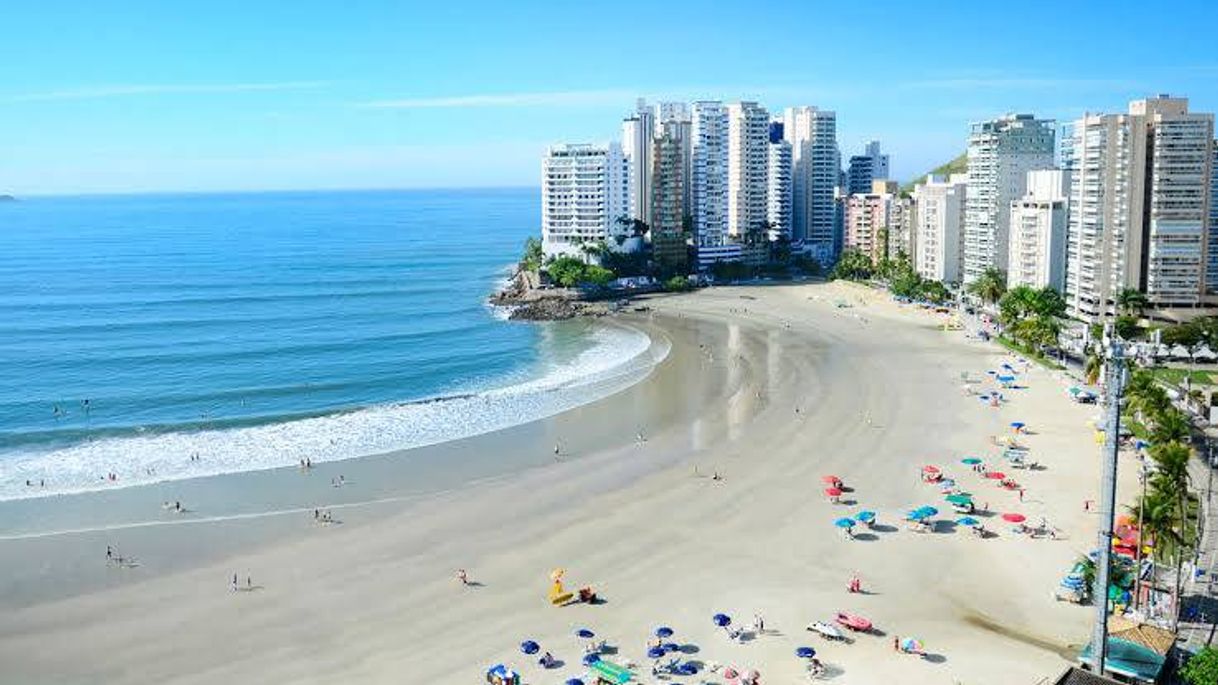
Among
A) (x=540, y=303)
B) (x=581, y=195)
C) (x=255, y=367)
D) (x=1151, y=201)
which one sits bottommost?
(x=255, y=367)

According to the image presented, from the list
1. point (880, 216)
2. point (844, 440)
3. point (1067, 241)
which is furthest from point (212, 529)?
point (880, 216)

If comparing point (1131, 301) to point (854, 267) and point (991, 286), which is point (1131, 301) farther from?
point (854, 267)

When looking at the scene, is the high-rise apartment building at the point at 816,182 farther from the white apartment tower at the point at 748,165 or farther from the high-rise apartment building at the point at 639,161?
the high-rise apartment building at the point at 639,161

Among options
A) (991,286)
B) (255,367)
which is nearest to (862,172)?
(991,286)

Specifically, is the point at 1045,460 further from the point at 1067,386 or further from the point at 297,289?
the point at 297,289

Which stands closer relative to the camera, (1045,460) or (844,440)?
(1045,460)

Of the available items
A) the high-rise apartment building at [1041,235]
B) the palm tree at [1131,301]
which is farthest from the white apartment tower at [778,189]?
the palm tree at [1131,301]
